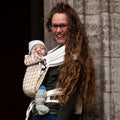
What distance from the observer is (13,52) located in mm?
6066

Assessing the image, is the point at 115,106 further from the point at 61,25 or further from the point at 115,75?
the point at 61,25

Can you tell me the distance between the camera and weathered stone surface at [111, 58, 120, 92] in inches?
136

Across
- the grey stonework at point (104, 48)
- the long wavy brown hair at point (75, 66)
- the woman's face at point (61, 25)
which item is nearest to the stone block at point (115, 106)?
the grey stonework at point (104, 48)

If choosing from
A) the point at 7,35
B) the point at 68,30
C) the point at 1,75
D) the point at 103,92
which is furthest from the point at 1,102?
the point at 68,30

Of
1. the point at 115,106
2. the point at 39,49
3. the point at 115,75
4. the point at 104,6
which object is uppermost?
the point at 104,6

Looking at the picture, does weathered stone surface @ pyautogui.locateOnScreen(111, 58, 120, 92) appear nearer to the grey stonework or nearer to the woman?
the grey stonework

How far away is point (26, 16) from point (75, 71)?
11.4 feet

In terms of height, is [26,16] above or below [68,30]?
above

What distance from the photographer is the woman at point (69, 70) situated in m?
2.78

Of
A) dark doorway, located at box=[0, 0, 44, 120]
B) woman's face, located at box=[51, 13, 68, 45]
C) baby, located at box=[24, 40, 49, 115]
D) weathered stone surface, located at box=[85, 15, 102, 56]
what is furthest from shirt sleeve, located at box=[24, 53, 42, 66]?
dark doorway, located at box=[0, 0, 44, 120]

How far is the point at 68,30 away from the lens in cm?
296

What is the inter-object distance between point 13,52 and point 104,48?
9.71 feet

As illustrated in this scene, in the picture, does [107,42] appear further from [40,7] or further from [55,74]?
[40,7]

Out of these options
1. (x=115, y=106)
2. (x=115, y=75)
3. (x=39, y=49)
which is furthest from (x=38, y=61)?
(x=115, y=106)
